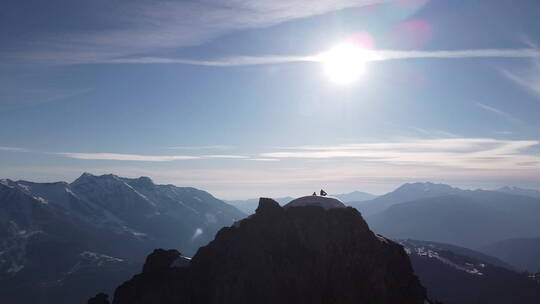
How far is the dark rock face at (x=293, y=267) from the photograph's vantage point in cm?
8875

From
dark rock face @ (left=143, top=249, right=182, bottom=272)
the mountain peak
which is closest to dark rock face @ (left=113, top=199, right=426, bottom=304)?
dark rock face @ (left=143, top=249, right=182, bottom=272)

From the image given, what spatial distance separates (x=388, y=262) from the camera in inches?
3851

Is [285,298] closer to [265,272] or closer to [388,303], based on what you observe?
[265,272]

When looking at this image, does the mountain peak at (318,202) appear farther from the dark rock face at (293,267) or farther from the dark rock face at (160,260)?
the dark rock face at (160,260)

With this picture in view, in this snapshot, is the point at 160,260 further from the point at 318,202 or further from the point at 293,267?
the point at 318,202

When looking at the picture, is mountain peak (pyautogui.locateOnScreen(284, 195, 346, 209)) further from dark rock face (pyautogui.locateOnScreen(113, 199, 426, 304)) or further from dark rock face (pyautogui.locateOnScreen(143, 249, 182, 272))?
dark rock face (pyautogui.locateOnScreen(143, 249, 182, 272))

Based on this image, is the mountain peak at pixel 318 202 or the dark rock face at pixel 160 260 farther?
the dark rock face at pixel 160 260

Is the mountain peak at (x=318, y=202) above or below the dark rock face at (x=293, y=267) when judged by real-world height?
above

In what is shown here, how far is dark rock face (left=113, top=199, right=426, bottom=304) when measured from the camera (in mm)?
88750

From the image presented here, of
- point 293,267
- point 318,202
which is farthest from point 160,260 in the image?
point 318,202

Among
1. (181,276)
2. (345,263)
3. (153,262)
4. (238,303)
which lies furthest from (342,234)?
(153,262)

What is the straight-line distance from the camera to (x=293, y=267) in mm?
90938

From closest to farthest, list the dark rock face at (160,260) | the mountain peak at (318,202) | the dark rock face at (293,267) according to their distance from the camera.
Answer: the dark rock face at (293,267)
the mountain peak at (318,202)
the dark rock face at (160,260)

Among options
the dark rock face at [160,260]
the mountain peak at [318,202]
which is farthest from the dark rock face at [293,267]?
the mountain peak at [318,202]
